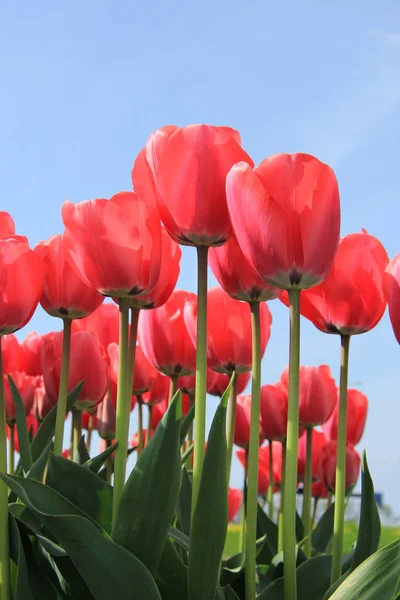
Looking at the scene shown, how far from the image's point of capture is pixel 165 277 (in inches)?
43.7

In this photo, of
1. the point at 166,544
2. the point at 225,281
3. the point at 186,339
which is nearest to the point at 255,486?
the point at 166,544

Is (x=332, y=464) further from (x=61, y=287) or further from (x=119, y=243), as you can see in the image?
(x=119, y=243)

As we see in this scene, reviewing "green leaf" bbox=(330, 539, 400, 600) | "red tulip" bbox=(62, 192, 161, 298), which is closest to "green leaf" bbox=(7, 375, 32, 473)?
"red tulip" bbox=(62, 192, 161, 298)

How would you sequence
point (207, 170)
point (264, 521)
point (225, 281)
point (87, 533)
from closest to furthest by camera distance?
point (87, 533) < point (207, 170) < point (225, 281) < point (264, 521)

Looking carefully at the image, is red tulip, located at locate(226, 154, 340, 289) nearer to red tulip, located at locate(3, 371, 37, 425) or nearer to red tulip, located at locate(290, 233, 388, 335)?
red tulip, located at locate(290, 233, 388, 335)

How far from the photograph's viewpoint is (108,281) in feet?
3.24

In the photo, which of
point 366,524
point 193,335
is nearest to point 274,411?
point 193,335

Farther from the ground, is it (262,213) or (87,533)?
(262,213)

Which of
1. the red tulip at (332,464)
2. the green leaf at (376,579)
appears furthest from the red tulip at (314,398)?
the green leaf at (376,579)

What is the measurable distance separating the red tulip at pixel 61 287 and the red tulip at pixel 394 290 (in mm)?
436

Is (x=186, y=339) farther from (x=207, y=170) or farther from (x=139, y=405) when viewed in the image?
(x=207, y=170)

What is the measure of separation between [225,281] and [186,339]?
0.35 metres

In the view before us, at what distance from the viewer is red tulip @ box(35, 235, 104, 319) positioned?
3.88 feet

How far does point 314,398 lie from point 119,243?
0.77 metres
